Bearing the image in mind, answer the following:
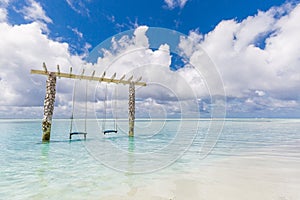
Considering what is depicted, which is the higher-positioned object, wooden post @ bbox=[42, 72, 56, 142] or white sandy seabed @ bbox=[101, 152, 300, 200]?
wooden post @ bbox=[42, 72, 56, 142]

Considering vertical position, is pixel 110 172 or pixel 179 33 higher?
pixel 179 33

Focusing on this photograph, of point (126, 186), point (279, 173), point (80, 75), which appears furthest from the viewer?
point (80, 75)

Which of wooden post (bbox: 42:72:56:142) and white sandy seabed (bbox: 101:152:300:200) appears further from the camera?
wooden post (bbox: 42:72:56:142)

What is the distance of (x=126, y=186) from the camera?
5176mm

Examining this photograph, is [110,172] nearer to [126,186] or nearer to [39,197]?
[126,186]

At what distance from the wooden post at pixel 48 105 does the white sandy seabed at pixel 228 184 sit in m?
10.9

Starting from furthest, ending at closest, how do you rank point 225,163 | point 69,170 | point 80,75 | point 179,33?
point 80,75 < point 179,33 < point 225,163 < point 69,170

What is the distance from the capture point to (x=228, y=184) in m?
5.22

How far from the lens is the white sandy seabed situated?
4441 mm

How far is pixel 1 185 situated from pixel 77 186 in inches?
80.8

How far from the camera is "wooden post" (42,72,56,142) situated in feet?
45.9

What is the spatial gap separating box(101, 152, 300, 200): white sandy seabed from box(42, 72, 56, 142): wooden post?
1087 cm

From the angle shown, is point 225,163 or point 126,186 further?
point 225,163

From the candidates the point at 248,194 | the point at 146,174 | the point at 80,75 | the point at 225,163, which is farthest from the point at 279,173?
the point at 80,75
